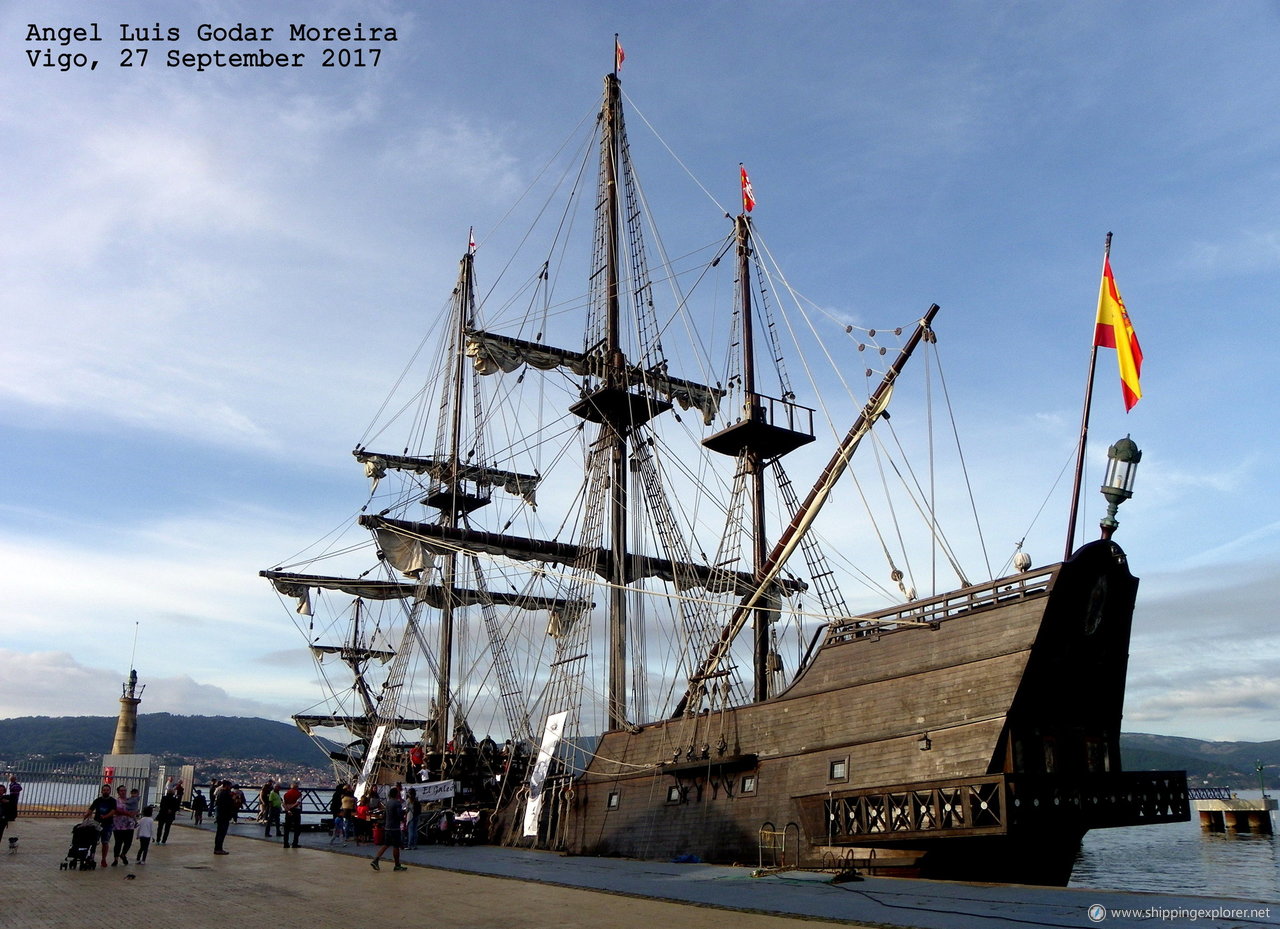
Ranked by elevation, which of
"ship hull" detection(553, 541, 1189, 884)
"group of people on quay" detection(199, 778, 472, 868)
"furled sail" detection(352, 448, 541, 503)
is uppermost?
"furled sail" detection(352, 448, 541, 503)

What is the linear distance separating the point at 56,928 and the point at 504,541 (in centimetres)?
2256

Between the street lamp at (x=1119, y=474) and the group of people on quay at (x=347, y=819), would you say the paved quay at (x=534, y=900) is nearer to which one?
the group of people on quay at (x=347, y=819)

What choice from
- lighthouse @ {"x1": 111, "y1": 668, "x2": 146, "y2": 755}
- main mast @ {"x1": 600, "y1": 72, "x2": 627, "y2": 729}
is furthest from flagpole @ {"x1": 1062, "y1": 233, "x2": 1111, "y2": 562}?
lighthouse @ {"x1": 111, "y1": 668, "x2": 146, "y2": 755}

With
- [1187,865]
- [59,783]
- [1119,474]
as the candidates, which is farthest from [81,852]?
[1187,865]

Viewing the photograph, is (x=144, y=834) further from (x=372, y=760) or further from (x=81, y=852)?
(x=372, y=760)

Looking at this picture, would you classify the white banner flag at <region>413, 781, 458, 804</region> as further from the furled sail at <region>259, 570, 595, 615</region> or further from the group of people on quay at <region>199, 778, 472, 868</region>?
the furled sail at <region>259, 570, 595, 615</region>

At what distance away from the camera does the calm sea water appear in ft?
84.2

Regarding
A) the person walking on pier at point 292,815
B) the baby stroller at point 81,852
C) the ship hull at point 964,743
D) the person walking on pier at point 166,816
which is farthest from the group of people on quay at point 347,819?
the ship hull at point 964,743

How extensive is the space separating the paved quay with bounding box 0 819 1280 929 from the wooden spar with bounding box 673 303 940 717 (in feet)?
15.8

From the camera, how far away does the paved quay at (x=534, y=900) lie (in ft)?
31.1

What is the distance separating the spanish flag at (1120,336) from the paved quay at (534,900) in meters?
7.95

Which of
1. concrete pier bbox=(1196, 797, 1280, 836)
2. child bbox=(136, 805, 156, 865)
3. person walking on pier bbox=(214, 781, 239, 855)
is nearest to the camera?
child bbox=(136, 805, 156, 865)

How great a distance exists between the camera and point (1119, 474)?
14898mm

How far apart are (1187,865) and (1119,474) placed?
2721 centimetres
